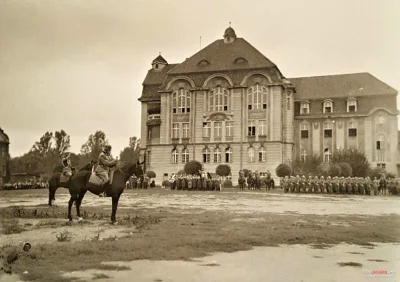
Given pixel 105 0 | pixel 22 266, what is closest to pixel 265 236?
pixel 22 266

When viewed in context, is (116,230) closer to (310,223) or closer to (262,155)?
Answer: (310,223)

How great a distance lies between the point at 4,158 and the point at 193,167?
3.27 meters

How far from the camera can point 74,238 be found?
202 inches

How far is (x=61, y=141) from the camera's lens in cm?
597

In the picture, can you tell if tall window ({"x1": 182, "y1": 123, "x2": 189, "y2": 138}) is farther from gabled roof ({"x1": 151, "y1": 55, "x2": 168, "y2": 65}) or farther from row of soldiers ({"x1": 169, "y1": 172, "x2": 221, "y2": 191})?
gabled roof ({"x1": 151, "y1": 55, "x2": 168, "y2": 65})

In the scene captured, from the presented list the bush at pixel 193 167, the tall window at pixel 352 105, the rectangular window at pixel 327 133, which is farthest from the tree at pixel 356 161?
the bush at pixel 193 167

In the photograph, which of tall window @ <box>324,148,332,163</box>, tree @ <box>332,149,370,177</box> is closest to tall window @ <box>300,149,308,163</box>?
tall window @ <box>324,148,332,163</box>

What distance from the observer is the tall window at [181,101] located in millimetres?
8250

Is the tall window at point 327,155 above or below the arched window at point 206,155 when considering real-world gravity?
above

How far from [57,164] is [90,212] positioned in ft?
3.22

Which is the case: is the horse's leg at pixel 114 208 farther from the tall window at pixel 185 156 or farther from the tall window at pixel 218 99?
the tall window at pixel 218 99

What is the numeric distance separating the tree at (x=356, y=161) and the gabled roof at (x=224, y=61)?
6705 mm

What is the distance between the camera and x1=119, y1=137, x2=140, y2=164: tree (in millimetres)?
6549

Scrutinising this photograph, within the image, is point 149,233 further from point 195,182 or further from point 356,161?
point 356,161
